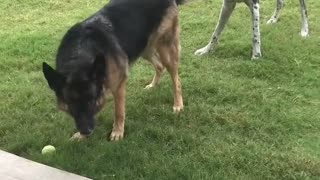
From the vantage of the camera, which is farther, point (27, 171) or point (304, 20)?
point (304, 20)

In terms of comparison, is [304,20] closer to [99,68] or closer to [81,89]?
[99,68]

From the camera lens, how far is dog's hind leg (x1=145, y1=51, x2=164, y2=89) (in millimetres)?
5383

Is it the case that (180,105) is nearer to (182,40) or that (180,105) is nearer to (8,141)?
(8,141)

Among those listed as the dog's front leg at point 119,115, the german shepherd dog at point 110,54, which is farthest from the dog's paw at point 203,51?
the dog's front leg at point 119,115

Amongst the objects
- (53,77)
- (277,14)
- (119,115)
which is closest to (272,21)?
(277,14)

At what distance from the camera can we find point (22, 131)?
473cm

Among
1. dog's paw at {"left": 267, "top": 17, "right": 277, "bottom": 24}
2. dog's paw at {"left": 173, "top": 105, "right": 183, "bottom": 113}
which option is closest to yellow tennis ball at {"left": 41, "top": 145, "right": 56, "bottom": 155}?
dog's paw at {"left": 173, "top": 105, "right": 183, "bottom": 113}

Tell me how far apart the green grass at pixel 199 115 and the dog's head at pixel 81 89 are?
0.41m

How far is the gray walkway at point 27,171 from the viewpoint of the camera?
151 inches

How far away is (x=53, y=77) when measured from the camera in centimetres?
392

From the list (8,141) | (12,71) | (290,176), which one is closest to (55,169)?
(8,141)

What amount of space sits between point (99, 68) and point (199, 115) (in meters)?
1.42

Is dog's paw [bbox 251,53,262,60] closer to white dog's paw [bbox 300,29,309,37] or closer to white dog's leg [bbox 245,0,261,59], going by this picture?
white dog's leg [bbox 245,0,261,59]

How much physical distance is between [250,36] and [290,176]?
145 inches
